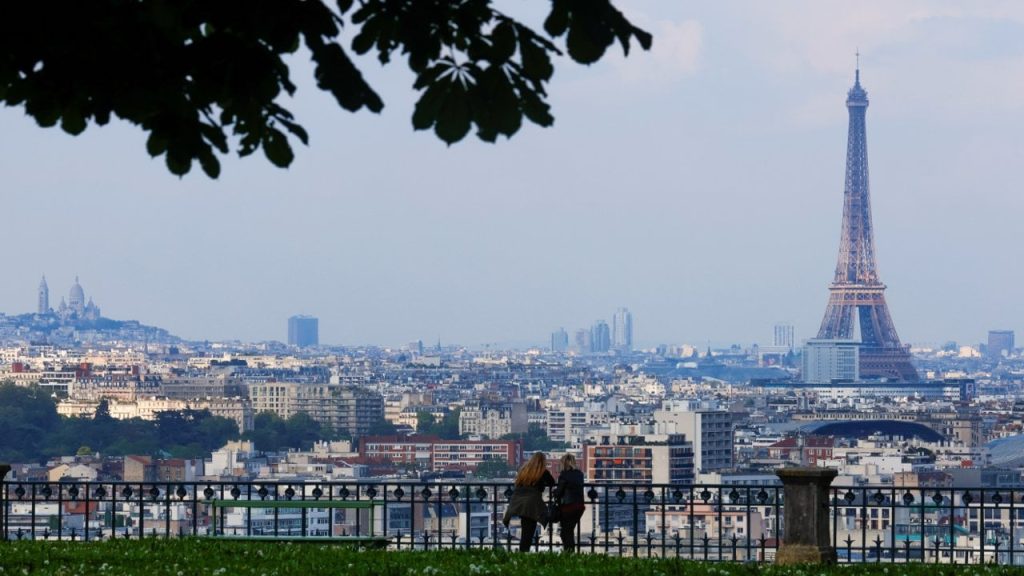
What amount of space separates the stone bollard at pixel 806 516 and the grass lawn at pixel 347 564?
1.21 meters

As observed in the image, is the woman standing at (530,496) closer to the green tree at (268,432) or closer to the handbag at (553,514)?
the handbag at (553,514)

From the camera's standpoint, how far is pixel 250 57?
579 centimetres

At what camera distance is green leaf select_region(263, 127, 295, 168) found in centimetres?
603

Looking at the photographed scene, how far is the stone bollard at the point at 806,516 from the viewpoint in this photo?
42.3ft

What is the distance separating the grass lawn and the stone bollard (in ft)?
3.98

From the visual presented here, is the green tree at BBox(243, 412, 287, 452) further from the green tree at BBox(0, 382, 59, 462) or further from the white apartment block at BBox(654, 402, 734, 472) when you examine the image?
the white apartment block at BBox(654, 402, 734, 472)

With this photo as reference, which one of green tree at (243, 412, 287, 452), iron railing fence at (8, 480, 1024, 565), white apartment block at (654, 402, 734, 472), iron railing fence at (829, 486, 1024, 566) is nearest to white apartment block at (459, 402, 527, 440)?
green tree at (243, 412, 287, 452)

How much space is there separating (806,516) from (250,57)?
310 inches

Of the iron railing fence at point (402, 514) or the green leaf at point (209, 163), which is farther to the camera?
the iron railing fence at point (402, 514)

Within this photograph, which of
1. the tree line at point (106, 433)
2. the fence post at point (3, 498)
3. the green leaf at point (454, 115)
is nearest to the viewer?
the green leaf at point (454, 115)

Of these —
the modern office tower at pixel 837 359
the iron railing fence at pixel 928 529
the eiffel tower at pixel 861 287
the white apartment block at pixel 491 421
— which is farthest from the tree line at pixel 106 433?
the modern office tower at pixel 837 359

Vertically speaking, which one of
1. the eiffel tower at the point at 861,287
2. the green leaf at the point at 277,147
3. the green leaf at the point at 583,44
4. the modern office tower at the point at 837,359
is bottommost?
the green leaf at the point at 277,147

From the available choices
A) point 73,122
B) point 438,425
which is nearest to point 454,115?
point 73,122

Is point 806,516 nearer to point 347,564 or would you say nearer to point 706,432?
point 347,564
